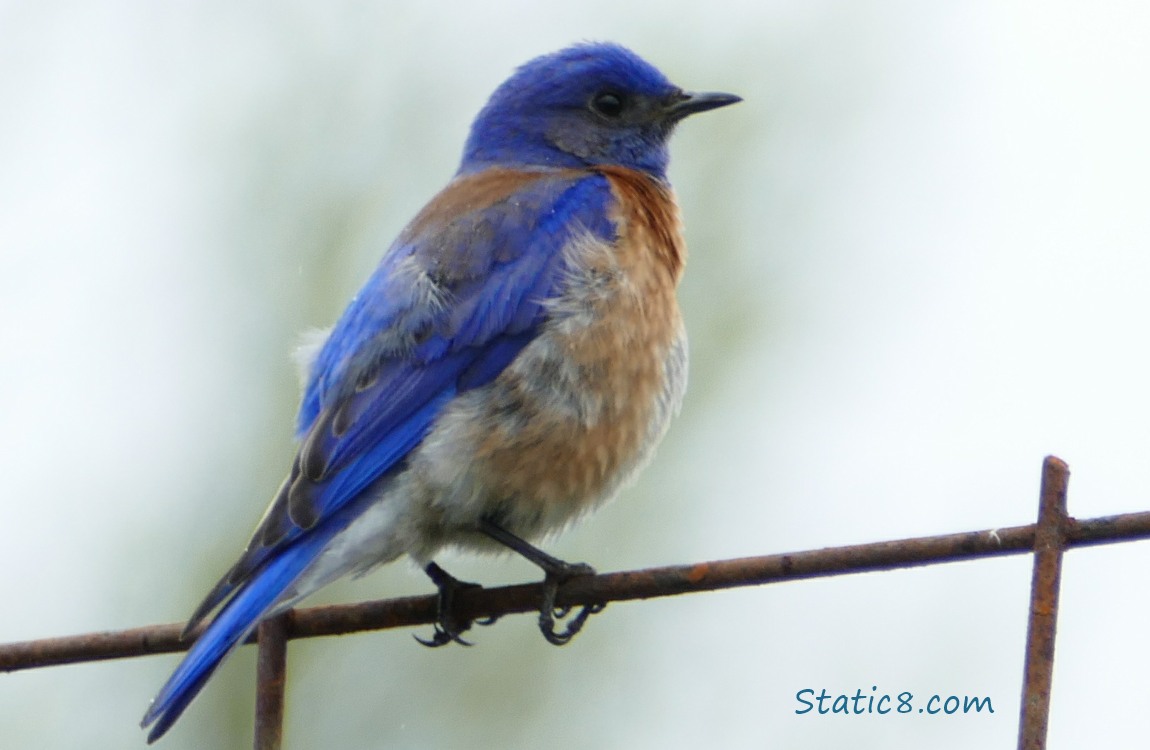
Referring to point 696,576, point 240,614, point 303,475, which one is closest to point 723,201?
point 303,475

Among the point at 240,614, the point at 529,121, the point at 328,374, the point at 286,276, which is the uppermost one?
the point at 286,276

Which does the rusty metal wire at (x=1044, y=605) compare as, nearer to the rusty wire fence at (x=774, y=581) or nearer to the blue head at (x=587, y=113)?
the rusty wire fence at (x=774, y=581)

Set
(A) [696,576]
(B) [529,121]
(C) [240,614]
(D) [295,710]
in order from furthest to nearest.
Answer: (D) [295,710] < (B) [529,121] < (C) [240,614] < (A) [696,576]

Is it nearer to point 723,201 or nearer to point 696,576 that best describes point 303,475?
point 696,576

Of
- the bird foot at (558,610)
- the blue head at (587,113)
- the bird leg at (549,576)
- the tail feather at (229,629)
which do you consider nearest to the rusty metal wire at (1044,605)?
the tail feather at (229,629)

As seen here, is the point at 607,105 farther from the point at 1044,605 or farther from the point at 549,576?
the point at 1044,605

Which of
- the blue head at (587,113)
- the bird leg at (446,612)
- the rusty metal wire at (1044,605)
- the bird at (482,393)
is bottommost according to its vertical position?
the rusty metal wire at (1044,605)

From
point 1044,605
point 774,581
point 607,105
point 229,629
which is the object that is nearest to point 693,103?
point 607,105
